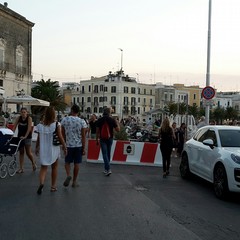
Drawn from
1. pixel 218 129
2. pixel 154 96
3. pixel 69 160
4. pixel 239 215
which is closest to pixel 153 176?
pixel 218 129

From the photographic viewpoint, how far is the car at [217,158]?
8.47 m

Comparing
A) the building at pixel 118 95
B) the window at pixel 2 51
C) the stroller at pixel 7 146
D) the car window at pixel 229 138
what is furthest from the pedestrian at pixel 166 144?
the building at pixel 118 95

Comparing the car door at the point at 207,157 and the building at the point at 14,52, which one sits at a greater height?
the building at the point at 14,52

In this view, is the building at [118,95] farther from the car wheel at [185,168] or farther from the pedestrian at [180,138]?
the car wheel at [185,168]

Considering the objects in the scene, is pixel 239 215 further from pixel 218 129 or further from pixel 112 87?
pixel 112 87

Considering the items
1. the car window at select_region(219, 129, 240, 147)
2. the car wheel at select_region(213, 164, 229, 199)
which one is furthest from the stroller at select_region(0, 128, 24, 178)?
the car window at select_region(219, 129, 240, 147)

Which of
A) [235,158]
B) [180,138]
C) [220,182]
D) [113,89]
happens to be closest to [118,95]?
[113,89]

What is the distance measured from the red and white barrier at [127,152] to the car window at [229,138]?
15.0ft

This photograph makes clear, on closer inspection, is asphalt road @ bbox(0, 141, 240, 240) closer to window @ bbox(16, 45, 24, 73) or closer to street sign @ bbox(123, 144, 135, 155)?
street sign @ bbox(123, 144, 135, 155)

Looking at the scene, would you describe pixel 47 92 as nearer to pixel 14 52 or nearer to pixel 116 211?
pixel 14 52

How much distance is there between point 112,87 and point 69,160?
347 ft

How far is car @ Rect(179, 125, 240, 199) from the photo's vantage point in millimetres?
8469

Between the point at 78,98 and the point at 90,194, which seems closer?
the point at 90,194

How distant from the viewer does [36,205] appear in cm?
747
